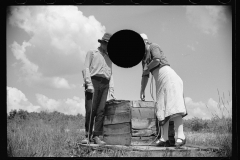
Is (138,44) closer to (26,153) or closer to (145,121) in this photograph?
(26,153)

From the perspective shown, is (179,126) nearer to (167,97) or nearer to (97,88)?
(167,97)

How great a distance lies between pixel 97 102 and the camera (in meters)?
3.60

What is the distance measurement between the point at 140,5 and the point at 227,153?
Result: 1227mm

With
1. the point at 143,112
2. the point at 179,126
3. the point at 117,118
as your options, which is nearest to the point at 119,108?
the point at 117,118

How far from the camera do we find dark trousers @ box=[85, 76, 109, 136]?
3.45 metres

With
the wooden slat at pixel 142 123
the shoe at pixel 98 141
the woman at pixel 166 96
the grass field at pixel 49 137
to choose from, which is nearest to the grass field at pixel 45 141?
the grass field at pixel 49 137

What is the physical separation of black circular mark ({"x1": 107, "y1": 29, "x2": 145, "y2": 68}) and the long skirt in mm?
909

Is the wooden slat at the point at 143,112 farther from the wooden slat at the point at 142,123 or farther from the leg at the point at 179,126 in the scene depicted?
the leg at the point at 179,126

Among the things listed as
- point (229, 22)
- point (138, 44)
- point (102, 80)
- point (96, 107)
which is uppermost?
point (229, 22)

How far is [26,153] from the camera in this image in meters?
2.35

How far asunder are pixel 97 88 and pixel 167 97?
2.52ft

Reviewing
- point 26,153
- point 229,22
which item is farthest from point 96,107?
point 229,22

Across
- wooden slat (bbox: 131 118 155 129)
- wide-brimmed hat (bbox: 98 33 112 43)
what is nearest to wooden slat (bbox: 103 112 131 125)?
wooden slat (bbox: 131 118 155 129)
